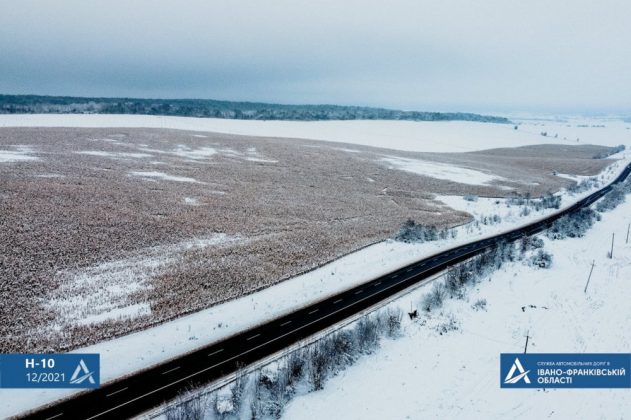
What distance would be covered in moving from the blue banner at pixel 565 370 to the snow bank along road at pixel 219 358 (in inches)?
414

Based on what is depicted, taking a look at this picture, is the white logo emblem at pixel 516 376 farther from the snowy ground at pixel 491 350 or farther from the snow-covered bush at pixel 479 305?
the snow-covered bush at pixel 479 305

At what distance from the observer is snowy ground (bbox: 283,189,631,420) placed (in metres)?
18.9

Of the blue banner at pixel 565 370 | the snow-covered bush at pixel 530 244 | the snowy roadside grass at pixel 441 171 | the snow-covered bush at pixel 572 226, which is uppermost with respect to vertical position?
the snowy roadside grass at pixel 441 171

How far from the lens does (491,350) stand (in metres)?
24.3

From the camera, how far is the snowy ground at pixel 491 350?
62.1ft

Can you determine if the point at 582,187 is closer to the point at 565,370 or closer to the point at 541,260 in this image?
the point at 541,260

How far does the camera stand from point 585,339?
85.5 ft

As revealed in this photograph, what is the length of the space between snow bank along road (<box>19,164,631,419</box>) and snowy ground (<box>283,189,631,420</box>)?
3955mm

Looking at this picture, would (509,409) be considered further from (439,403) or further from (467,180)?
(467,180)

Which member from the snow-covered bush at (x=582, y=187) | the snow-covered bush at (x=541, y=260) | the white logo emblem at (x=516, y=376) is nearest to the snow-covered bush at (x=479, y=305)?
the white logo emblem at (x=516, y=376)

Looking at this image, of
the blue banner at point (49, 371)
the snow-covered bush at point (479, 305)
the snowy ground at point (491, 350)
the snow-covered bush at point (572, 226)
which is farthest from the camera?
the snow-covered bush at point (572, 226)

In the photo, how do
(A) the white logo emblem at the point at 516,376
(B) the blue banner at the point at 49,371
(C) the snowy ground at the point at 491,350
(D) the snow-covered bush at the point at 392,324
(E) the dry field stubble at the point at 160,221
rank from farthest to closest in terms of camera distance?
(E) the dry field stubble at the point at 160,221, (D) the snow-covered bush at the point at 392,324, (A) the white logo emblem at the point at 516,376, (B) the blue banner at the point at 49,371, (C) the snowy ground at the point at 491,350

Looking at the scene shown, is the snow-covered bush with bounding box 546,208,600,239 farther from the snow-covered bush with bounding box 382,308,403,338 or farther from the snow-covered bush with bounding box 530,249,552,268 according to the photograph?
the snow-covered bush with bounding box 382,308,403,338

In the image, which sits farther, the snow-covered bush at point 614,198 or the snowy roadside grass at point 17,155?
the snow-covered bush at point 614,198
